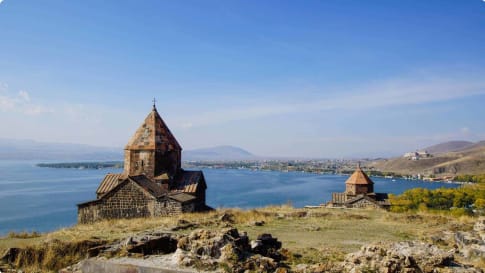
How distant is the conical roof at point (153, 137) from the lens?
56.8 feet

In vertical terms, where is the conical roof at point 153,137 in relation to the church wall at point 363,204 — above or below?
above

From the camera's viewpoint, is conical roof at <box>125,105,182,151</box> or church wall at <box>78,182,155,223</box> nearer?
church wall at <box>78,182,155,223</box>

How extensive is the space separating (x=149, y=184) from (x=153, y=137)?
8.43ft

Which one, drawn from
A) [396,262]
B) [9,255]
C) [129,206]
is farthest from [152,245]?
[129,206]

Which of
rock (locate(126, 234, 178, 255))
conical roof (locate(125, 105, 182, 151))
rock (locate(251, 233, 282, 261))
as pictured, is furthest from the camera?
conical roof (locate(125, 105, 182, 151))

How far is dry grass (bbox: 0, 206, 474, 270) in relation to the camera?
272 inches

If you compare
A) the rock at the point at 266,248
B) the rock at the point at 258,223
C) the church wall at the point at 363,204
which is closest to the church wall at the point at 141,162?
the rock at the point at 258,223

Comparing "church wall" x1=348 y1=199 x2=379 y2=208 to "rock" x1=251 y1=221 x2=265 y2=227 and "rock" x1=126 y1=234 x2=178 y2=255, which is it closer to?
"rock" x1=251 y1=221 x2=265 y2=227

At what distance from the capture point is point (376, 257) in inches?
200

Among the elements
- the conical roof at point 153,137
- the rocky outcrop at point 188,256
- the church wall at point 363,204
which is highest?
the conical roof at point 153,137

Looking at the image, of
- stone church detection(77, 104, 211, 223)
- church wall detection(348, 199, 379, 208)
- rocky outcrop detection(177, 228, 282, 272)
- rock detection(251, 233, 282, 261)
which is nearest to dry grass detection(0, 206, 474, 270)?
rock detection(251, 233, 282, 261)

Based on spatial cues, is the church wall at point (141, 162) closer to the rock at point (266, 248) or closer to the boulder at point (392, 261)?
the rock at point (266, 248)

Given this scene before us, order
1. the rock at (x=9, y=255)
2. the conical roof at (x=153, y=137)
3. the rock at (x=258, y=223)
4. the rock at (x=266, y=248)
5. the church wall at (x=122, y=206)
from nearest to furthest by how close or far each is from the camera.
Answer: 1. the rock at (x=266, y=248)
2. the rock at (x=9, y=255)
3. the rock at (x=258, y=223)
4. the church wall at (x=122, y=206)
5. the conical roof at (x=153, y=137)

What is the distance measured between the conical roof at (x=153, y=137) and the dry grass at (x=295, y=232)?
4.17 m
